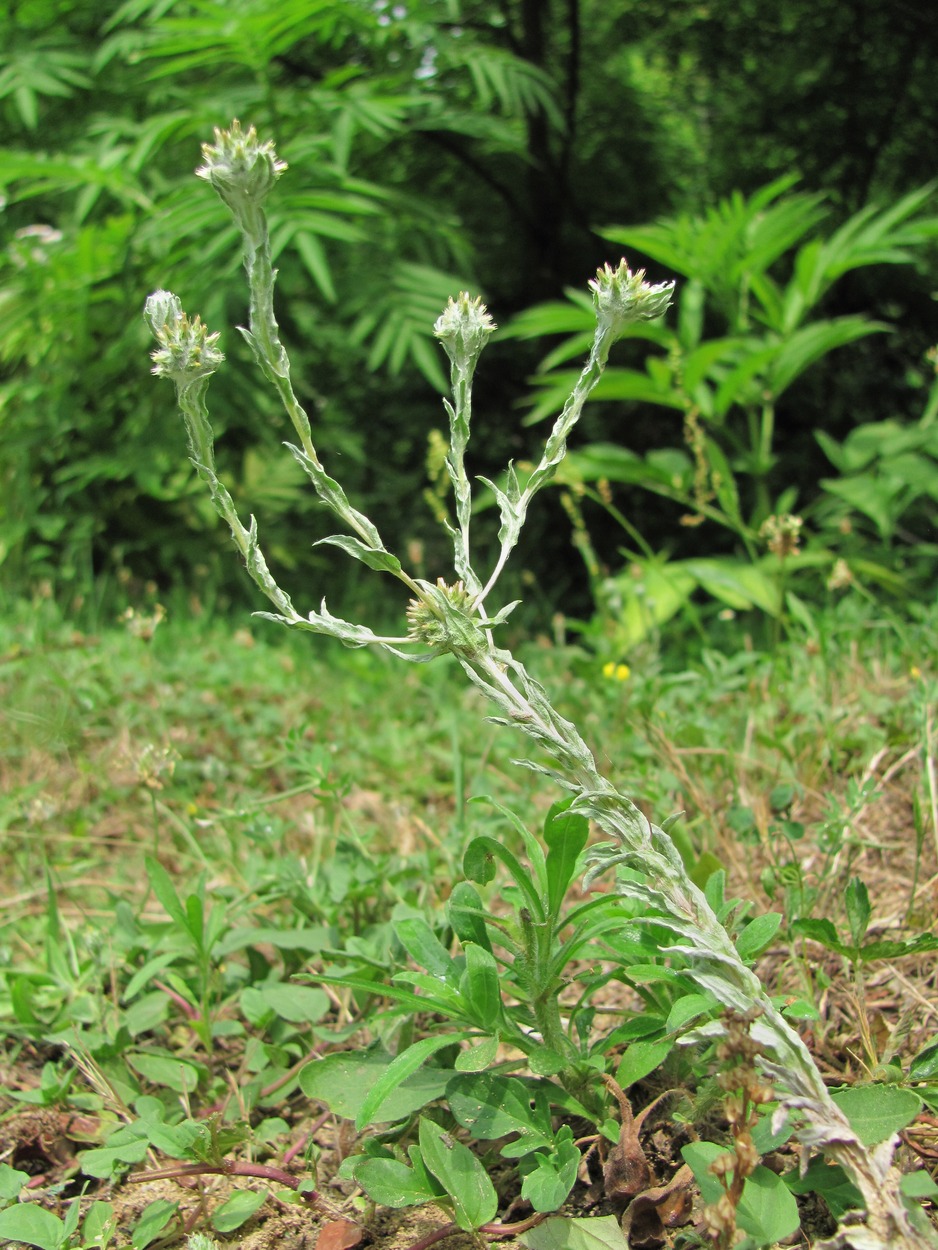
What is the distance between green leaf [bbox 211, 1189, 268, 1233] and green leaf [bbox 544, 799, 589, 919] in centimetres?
45

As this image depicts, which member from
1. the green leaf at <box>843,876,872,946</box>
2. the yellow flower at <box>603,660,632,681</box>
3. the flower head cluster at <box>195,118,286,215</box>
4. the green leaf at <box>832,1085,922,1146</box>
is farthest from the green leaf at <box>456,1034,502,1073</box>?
the yellow flower at <box>603,660,632,681</box>

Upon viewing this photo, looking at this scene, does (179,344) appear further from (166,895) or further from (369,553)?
(166,895)

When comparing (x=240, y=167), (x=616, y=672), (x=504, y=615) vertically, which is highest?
(x=240, y=167)

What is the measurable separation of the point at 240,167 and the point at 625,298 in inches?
14.3

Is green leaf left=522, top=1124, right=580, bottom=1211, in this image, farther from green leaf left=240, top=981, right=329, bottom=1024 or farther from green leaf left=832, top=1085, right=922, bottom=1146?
green leaf left=240, top=981, right=329, bottom=1024

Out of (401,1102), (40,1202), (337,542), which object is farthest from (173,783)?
(337,542)

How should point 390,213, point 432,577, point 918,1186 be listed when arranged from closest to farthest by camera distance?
1. point 918,1186
2. point 390,213
3. point 432,577

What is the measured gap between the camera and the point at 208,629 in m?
4.16

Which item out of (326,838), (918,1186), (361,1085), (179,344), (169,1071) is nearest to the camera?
(918,1186)

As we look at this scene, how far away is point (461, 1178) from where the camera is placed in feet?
3.30

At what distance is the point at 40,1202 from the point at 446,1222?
0.50 m

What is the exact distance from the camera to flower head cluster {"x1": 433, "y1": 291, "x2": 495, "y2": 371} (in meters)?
1.02

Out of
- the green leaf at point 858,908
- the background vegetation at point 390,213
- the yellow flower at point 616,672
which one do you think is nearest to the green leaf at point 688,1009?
the green leaf at point 858,908

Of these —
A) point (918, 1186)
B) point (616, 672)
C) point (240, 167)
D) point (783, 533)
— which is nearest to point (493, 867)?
point (918, 1186)
